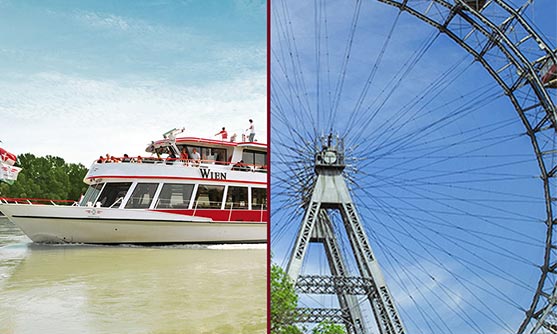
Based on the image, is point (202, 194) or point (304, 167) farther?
point (202, 194)

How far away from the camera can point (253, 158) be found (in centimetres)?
816

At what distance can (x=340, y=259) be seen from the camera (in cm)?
131

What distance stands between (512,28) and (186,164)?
20.7 ft

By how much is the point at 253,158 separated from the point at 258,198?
27.0 inches

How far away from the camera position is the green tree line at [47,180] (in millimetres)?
18250

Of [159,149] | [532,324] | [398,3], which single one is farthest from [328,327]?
[159,149]

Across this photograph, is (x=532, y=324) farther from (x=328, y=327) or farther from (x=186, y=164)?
(x=186, y=164)

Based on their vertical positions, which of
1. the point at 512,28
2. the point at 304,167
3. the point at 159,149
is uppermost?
the point at 159,149

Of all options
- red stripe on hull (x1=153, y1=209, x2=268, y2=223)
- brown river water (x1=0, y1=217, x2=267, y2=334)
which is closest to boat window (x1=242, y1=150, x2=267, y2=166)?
red stripe on hull (x1=153, y1=209, x2=268, y2=223)

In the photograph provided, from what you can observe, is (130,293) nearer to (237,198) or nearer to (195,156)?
(237,198)

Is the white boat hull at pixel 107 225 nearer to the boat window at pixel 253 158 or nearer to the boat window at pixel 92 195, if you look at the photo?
the boat window at pixel 92 195

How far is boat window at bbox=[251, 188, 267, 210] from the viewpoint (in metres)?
7.92

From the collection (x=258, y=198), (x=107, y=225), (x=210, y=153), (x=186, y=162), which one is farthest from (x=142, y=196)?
(x=258, y=198)

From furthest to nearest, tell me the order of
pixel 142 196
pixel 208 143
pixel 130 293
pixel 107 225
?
1. pixel 208 143
2. pixel 142 196
3. pixel 107 225
4. pixel 130 293
